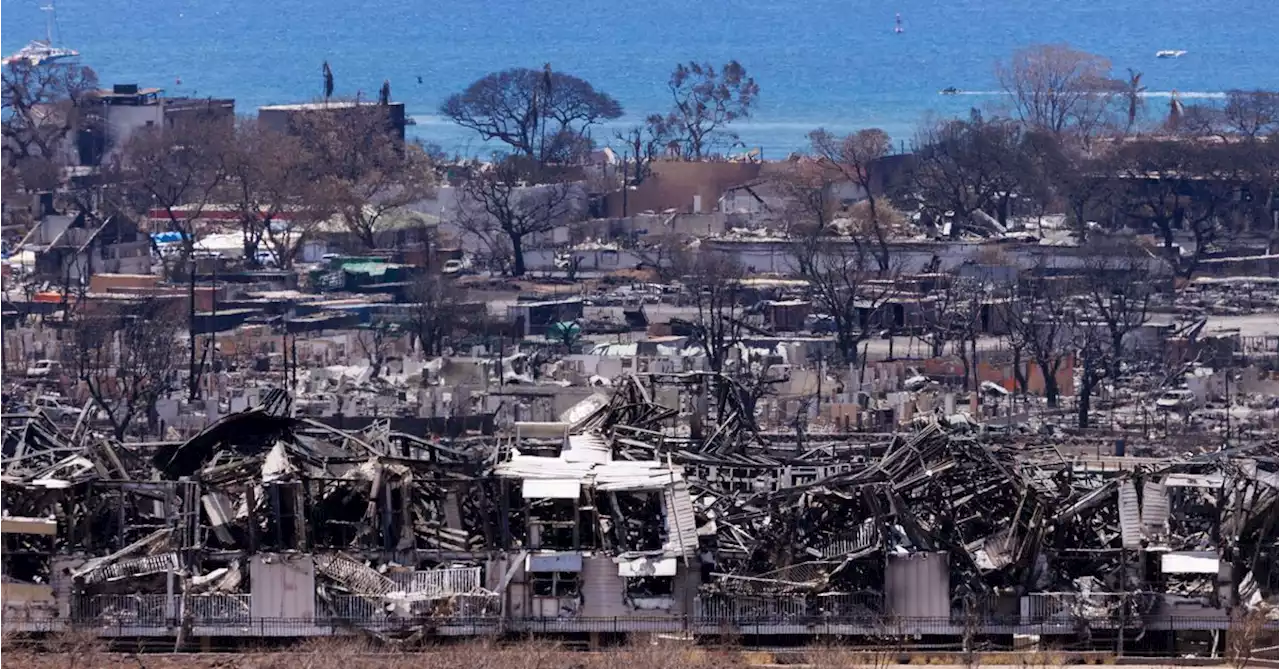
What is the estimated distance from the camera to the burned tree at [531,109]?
7456cm

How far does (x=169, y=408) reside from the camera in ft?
132

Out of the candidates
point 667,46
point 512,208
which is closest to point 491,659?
point 512,208

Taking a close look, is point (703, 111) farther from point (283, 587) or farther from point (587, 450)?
point (283, 587)

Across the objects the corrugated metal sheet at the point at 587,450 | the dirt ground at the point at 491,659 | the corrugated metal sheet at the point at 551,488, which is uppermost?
the corrugated metal sheet at the point at 587,450

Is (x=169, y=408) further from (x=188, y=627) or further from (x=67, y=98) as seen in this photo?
(x=67, y=98)

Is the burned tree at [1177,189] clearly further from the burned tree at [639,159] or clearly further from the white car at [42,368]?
the white car at [42,368]

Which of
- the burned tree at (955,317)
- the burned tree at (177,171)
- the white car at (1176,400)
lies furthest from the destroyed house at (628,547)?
the burned tree at (177,171)

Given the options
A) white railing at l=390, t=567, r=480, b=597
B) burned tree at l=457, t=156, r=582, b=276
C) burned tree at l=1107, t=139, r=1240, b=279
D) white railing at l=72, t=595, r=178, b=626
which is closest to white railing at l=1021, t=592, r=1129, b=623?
white railing at l=390, t=567, r=480, b=597

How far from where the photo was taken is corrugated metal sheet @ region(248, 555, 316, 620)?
27.1 metres

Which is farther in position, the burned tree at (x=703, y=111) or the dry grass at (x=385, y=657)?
the burned tree at (x=703, y=111)

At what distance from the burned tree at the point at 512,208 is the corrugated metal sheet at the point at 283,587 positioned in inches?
1175

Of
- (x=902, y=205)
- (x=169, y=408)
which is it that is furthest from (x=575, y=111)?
(x=169, y=408)

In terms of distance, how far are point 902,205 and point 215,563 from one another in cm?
3843

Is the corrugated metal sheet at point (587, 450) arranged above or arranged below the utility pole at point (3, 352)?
above
